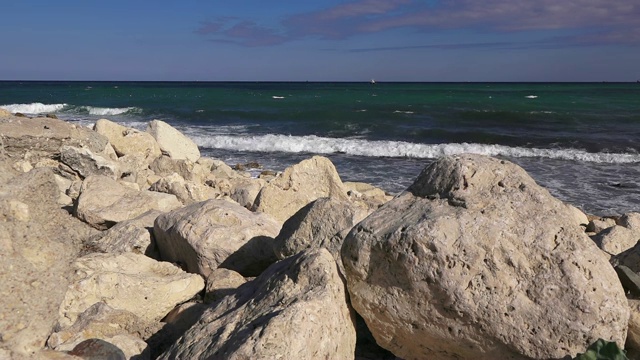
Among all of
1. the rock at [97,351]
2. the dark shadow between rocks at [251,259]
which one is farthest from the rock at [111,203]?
the rock at [97,351]

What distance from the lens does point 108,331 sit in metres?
3.39

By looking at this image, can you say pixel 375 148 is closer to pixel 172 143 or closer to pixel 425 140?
pixel 425 140

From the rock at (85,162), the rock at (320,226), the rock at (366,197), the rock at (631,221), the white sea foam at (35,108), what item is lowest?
the white sea foam at (35,108)

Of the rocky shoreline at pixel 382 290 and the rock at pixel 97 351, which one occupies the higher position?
the rocky shoreline at pixel 382 290

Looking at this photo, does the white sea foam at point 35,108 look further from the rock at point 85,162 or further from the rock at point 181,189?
the rock at point 181,189

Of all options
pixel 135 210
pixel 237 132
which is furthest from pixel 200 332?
pixel 237 132

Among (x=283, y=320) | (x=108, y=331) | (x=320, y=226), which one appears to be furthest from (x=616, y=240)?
(x=108, y=331)

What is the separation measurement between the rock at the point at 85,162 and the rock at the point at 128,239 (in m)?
2.66

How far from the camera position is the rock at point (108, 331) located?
3.09 meters

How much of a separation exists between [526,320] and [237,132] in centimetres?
2045

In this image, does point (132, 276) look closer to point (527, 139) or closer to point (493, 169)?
point (493, 169)

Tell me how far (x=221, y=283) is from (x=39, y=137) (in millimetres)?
5164

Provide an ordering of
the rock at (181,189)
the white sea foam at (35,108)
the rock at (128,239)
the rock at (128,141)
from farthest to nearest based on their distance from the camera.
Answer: the white sea foam at (35,108) < the rock at (128,141) < the rock at (181,189) < the rock at (128,239)

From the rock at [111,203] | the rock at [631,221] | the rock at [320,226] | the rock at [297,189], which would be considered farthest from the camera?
the rock at [631,221]
